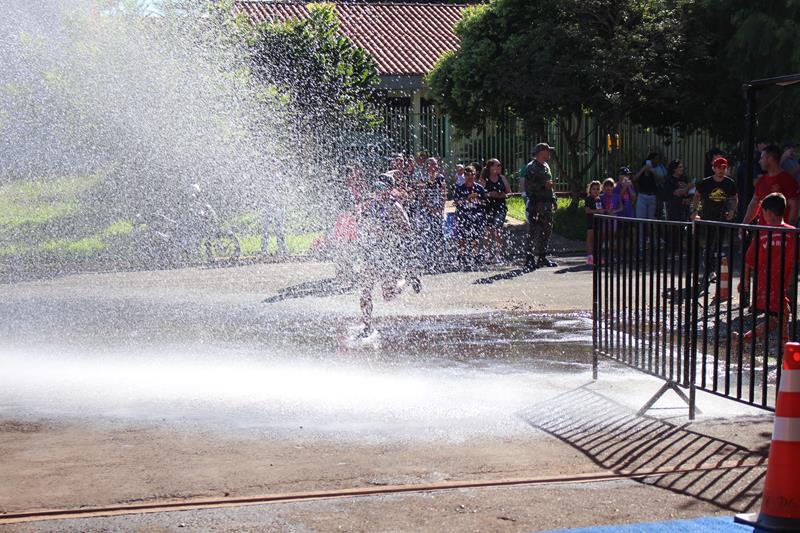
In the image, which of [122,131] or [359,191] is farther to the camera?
[122,131]

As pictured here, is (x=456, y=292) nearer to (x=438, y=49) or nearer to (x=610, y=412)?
(x=610, y=412)

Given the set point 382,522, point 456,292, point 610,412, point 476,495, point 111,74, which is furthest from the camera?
point 111,74

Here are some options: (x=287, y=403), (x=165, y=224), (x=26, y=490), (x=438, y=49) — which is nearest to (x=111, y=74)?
(x=165, y=224)

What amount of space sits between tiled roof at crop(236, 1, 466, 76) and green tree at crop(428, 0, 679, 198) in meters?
8.40

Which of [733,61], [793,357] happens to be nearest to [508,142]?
[733,61]

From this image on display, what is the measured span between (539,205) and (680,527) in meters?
12.1

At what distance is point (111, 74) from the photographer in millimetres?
18484

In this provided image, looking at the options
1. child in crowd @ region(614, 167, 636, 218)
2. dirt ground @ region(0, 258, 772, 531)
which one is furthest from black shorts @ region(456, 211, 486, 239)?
dirt ground @ region(0, 258, 772, 531)

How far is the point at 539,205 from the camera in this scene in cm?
1662

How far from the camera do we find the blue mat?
467 cm

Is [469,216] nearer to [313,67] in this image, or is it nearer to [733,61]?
[313,67]

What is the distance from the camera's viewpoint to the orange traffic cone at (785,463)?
4551mm

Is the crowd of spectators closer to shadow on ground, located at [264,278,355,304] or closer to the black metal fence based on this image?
the black metal fence

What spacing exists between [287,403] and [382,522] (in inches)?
96.9
